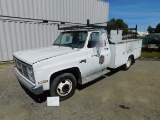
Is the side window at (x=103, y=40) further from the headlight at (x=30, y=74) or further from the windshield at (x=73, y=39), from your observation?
the headlight at (x=30, y=74)

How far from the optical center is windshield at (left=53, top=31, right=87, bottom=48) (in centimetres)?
446

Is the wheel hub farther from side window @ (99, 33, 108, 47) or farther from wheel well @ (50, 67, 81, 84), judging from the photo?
side window @ (99, 33, 108, 47)

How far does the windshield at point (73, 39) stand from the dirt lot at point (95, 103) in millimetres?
1584

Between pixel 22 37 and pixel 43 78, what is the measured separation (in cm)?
697

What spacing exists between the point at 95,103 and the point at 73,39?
7.48 ft

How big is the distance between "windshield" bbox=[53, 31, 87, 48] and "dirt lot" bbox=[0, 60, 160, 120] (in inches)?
62.4

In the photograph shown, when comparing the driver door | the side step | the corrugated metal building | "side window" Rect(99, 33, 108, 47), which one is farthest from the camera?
the corrugated metal building

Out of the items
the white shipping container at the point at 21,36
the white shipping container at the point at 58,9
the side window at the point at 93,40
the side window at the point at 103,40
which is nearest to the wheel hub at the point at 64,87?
→ the side window at the point at 93,40

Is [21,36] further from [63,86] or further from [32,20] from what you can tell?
[63,86]

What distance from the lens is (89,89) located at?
15.6 feet

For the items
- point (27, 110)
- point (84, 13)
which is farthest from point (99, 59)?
point (84, 13)

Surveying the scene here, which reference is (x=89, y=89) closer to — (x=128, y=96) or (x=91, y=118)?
(x=128, y=96)

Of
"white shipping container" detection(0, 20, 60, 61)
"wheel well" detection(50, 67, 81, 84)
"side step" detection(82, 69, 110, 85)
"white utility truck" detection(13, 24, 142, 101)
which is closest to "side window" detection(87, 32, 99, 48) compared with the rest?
"white utility truck" detection(13, 24, 142, 101)

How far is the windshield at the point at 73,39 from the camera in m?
4.46
